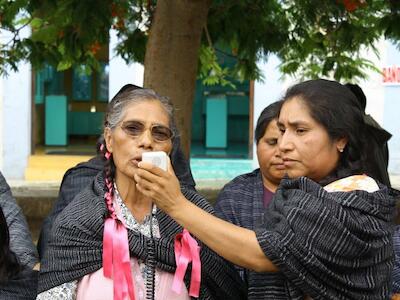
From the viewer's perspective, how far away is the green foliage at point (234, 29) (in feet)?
18.2

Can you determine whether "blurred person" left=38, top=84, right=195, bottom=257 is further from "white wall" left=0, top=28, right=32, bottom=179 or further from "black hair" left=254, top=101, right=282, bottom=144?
"white wall" left=0, top=28, right=32, bottom=179

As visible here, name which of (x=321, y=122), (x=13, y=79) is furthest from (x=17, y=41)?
(x=13, y=79)

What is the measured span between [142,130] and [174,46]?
2.51 meters

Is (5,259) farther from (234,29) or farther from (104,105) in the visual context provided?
(104,105)

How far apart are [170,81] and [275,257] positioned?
9.89ft

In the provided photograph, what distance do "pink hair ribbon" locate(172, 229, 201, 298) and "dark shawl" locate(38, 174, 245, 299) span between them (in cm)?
3

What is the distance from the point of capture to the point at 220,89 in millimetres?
17812

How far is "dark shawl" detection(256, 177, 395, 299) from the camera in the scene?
2.01 meters

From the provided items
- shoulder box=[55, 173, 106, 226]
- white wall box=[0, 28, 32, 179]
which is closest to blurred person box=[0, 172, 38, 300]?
shoulder box=[55, 173, 106, 226]

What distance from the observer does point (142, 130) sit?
8.10 ft

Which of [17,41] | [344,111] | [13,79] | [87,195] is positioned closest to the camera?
[344,111]

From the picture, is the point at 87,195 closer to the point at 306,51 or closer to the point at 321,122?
the point at 321,122

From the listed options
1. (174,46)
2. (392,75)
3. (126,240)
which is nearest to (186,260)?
(126,240)

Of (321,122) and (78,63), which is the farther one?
(78,63)
